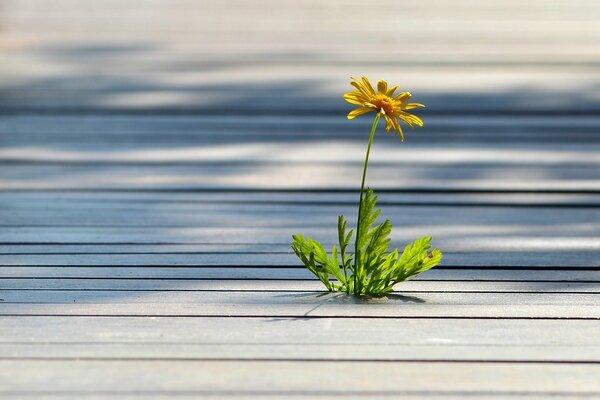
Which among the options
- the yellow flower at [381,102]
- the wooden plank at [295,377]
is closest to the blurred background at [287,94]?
the yellow flower at [381,102]

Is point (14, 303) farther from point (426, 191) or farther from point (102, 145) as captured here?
point (102, 145)

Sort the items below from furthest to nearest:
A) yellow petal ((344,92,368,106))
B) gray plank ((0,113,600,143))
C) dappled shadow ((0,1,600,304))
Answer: gray plank ((0,113,600,143)) < dappled shadow ((0,1,600,304)) < yellow petal ((344,92,368,106))

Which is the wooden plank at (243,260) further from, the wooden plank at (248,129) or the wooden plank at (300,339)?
the wooden plank at (248,129)

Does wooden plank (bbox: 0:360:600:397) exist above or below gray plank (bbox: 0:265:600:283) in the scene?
below

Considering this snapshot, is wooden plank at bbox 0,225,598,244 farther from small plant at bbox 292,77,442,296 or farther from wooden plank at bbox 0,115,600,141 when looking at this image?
wooden plank at bbox 0,115,600,141

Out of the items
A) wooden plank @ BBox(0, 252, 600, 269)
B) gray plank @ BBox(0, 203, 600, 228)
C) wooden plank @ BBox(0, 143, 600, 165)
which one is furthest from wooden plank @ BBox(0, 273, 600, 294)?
wooden plank @ BBox(0, 143, 600, 165)

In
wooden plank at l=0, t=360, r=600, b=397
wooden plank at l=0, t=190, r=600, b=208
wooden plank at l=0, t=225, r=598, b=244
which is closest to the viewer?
wooden plank at l=0, t=360, r=600, b=397

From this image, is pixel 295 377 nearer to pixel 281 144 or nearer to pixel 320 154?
pixel 320 154

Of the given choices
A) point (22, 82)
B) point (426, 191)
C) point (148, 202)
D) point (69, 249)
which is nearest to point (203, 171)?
point (148, 202)
